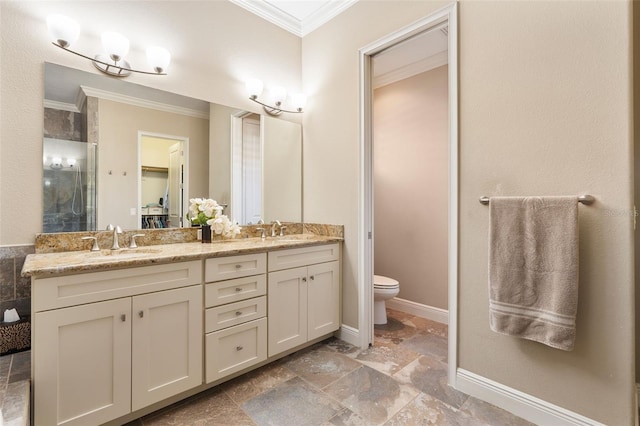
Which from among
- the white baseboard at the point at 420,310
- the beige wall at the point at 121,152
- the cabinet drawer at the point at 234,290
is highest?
the beige wall at the point at 121,152

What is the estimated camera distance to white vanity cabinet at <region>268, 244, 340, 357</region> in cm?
207

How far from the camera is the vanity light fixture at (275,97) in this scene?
2.51 meters

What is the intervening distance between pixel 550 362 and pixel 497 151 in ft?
3.66

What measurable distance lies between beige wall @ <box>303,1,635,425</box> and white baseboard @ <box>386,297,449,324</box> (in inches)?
46.4

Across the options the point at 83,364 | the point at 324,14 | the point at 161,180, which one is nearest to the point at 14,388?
the point at 83,364

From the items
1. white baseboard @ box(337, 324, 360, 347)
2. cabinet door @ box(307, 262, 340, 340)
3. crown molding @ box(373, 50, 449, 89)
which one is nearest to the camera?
cabinet door @ box(307, 262, 340, 340)

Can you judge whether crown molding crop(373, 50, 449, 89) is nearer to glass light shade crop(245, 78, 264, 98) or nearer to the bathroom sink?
glass light shade crop(245, 78, 264, 98)

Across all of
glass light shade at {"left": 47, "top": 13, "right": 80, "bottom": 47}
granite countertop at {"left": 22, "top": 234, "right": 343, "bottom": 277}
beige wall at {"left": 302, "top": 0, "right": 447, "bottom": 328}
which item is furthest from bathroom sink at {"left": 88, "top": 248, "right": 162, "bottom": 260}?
beige wall at {"left": 302, "top": 0, "right": 447, "bottom": 328}

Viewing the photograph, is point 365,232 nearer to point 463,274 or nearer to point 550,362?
point 463,274

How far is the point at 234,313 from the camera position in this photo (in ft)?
6.11

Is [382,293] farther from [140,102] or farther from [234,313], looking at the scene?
[140,102]

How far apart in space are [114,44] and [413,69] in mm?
2592

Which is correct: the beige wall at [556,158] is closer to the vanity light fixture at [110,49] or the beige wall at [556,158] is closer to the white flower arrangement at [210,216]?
the white flower arrangement at [210,216]

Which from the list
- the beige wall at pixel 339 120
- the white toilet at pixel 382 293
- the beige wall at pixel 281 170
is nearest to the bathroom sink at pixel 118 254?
the beige wall at pixel 281 170
